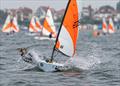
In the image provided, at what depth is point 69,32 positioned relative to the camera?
27562 millimetres

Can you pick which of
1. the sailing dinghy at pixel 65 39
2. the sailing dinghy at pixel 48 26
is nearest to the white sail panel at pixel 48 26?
the sailing dinghy at pixel 48 26

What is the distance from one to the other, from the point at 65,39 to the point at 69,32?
1.54 ft

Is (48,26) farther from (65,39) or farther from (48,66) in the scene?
(48,66)

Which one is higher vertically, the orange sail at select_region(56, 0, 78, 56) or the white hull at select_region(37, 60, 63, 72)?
the orange sail at select_region(56, 0, 78, 56)

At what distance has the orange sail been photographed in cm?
2717

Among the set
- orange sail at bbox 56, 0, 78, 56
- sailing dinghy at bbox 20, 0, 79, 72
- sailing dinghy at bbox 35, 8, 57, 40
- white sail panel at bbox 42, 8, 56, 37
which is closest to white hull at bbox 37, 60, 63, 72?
sailing dinghy at bbox 20, 0, 79, 72

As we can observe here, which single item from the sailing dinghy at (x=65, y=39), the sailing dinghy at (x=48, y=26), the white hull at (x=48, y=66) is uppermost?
the sailing dinghy at (x=48, y=26)

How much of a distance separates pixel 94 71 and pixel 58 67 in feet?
8.43

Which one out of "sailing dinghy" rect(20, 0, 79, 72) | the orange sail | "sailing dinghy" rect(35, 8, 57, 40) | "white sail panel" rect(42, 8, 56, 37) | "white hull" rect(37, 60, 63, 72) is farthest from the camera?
"white sail panel" rect(42, 8, 56, 37)

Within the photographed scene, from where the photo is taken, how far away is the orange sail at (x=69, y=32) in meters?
27.2

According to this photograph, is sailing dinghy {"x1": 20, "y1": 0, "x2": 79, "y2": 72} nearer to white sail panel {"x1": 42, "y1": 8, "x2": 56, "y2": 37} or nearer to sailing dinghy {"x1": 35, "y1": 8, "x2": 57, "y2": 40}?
sailing dinghy {"x1": 35, "y1": 8, "x2": 57, "y2": 40}

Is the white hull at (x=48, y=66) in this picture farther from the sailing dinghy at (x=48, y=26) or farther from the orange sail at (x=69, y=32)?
the sailing dinghy at (x=48, y=26)

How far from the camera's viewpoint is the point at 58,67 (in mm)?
26766

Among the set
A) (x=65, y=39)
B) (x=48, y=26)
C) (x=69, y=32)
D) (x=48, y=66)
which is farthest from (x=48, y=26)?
(x=48, y=66)
